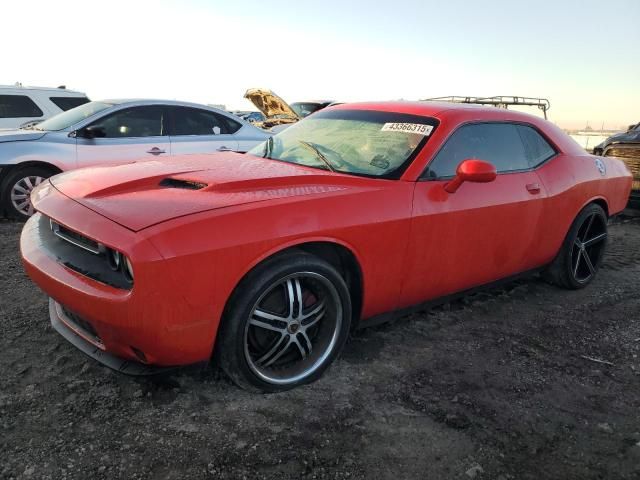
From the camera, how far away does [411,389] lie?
8.41 feet

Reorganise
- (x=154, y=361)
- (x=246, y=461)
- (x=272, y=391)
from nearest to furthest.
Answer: (x=246, y=461) < (x=154, y=361) < (x=272, y=391)

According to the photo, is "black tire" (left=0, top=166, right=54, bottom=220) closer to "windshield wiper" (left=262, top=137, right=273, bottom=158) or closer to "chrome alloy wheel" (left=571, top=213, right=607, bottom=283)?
"windshield wiper" (left=262, top=137, right=273, bottom=158)

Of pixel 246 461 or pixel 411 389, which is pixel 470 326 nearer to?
pixel 411 389

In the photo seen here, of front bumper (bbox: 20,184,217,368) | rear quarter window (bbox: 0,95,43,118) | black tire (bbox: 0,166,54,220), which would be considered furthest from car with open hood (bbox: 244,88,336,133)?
front bumper (bbox: 20,184,217,368)

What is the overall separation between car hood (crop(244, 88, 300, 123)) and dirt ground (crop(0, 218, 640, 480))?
48.8ft

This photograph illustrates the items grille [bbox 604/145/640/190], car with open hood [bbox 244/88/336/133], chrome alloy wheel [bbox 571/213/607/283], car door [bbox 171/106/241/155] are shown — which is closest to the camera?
chrome alloy wheel [bbox 571/213/607/283]

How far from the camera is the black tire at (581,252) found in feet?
13.2

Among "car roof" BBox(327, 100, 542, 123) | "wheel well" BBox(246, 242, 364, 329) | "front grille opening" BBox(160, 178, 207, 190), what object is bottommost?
"wheel well" BBox(246, 242, 364, 329)

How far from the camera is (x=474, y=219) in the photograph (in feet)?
9.90

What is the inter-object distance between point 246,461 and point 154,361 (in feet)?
1.83

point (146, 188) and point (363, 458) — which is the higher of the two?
point (146, 188)

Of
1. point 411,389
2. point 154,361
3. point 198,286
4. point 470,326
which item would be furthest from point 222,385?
point 470,326

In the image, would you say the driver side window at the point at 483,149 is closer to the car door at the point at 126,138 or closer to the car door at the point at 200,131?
the car door at the point at 200,131

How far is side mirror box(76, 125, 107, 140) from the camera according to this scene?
226 inches
